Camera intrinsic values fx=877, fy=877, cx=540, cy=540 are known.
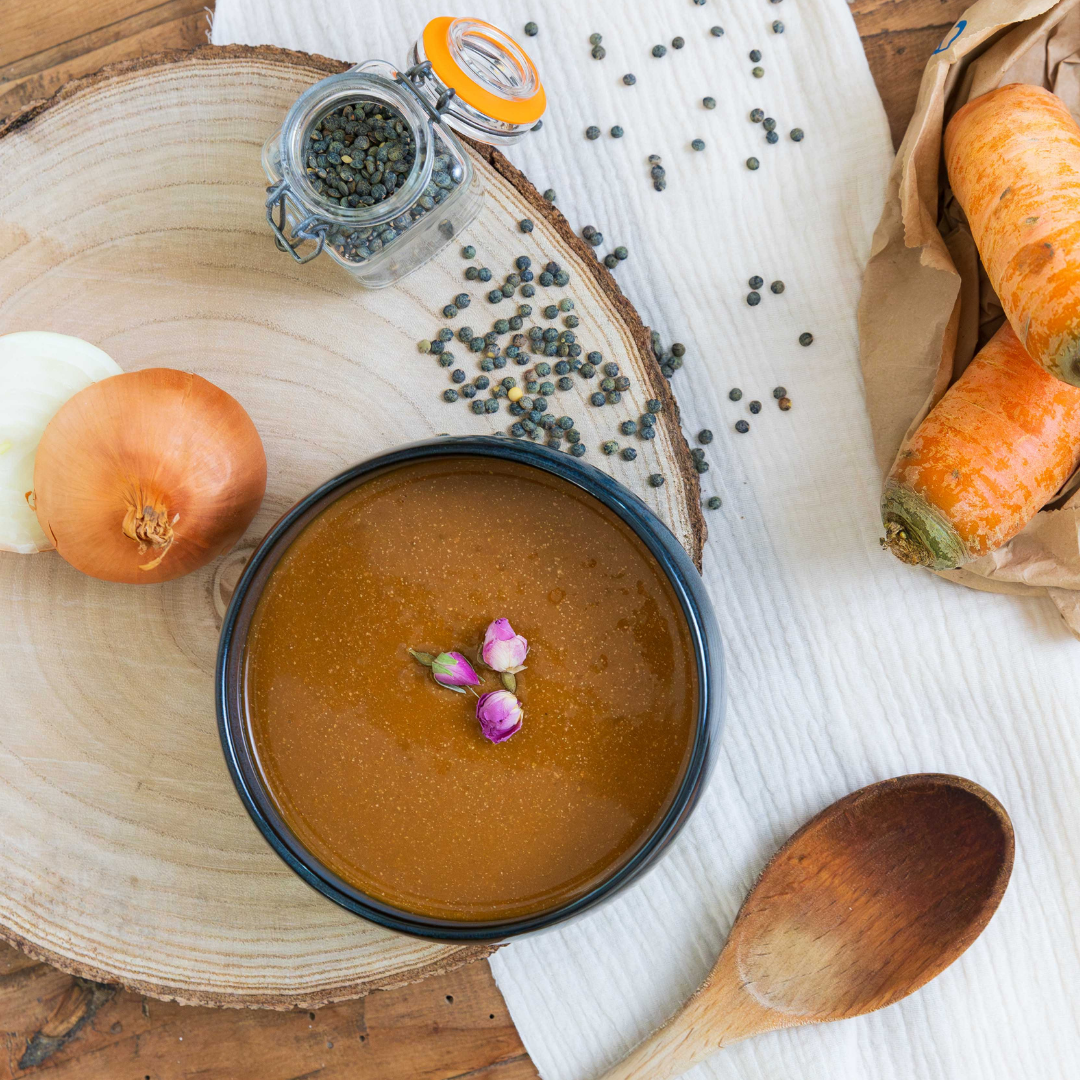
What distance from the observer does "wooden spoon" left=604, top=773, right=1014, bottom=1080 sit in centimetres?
137

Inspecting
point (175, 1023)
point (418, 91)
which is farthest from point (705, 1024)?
point (418, 91)

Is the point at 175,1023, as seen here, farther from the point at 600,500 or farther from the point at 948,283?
the point at 948,283

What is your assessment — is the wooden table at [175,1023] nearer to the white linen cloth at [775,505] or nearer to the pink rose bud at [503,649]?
the white linen cloth at [775,505]

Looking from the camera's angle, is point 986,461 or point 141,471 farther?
point 986,461

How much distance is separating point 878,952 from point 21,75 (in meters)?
2.00

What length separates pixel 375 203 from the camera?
3.88 feet

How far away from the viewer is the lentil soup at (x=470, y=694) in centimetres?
104

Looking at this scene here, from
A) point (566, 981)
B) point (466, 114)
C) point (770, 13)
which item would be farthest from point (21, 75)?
point (566, 981)

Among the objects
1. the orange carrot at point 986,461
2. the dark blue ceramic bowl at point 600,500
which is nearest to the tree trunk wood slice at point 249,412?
the dark blue ceramic bowl at point 600,500

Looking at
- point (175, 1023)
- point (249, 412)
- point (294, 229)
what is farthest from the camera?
point (175, 1023)

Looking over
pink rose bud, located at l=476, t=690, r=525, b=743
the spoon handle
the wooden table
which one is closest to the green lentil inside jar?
the wooden table

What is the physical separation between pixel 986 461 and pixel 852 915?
726 mm

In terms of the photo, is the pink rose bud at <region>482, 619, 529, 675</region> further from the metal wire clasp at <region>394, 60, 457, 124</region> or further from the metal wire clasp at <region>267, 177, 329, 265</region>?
the metal wire clasp at <region>394, 60, 457, 124</region>

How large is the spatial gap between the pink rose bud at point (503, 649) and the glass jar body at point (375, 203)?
0.54 m
